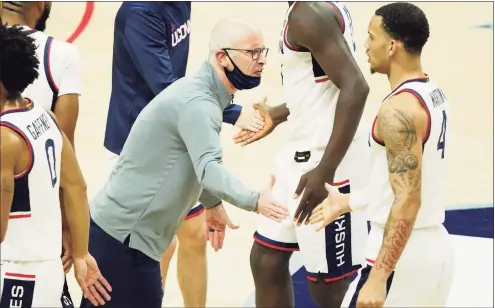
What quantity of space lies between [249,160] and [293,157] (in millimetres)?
3527

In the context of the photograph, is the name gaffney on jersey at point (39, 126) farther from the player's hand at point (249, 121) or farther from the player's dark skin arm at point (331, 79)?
the player's hand at point (249, 121)

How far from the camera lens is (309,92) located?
19.0 ft

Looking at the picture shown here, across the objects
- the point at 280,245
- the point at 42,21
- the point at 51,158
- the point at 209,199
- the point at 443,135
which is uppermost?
the point at 42,21

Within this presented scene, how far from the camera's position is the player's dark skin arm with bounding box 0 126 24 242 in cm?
422

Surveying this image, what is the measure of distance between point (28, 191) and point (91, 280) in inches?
28.4

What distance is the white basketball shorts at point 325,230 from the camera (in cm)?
580

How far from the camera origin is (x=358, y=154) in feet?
19.4

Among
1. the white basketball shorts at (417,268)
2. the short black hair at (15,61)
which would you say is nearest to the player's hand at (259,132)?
the white basketball shorts at (417,268)

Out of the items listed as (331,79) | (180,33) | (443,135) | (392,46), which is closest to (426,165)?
(443,135)

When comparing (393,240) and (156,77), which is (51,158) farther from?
(156,77)

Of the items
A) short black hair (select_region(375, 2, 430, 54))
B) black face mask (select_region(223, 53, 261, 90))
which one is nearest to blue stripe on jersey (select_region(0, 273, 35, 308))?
black face mask (select_region(223, 53, 261, 90))

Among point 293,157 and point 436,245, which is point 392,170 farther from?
point 293,157

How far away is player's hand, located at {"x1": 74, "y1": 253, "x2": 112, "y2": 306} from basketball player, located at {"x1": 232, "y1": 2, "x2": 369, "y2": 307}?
103cm

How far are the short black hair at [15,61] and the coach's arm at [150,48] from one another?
176cm
